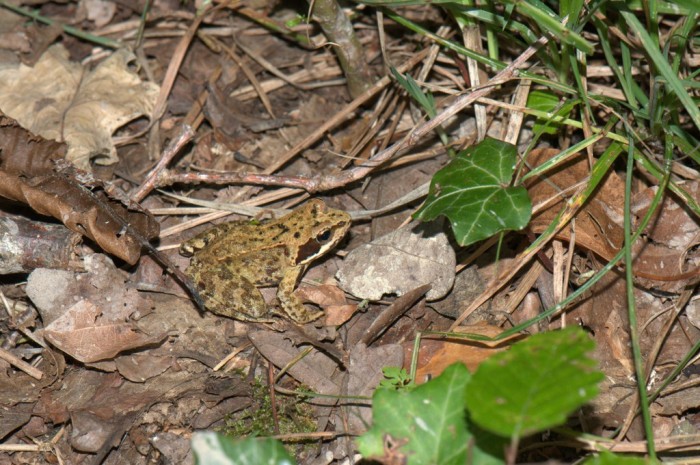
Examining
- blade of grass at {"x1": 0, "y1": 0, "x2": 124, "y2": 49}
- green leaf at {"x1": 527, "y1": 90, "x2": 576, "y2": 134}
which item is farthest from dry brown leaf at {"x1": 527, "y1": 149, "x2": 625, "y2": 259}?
blade of grass at {"x1": 0, "y1": 0, "x2": 124, "y2": 49}

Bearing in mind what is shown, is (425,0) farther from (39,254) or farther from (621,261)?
(39,254)

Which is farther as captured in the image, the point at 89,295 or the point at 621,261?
the point at 89,295

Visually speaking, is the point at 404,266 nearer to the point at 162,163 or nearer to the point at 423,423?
the point at 423,423

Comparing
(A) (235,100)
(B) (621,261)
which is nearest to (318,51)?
(A) (235,100)

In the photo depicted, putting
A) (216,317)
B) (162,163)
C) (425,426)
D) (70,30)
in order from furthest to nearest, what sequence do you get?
(70,30)
(162,163)
(216,317)
(425,426)

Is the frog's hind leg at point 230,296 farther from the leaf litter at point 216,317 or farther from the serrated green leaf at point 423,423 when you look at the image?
the serrated green leaf at point 423,423

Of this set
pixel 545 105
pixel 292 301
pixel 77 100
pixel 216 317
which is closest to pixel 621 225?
pixel 545 105

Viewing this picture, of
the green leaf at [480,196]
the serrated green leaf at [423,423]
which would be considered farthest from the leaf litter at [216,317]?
the serrated green leaf at [423,423]
